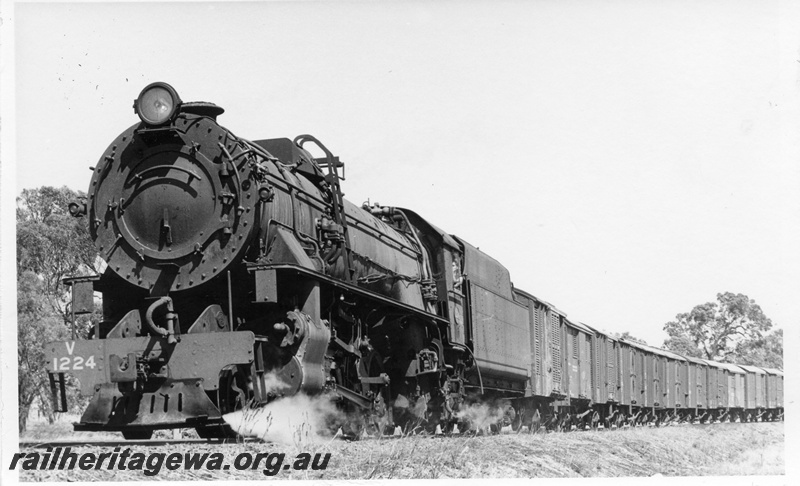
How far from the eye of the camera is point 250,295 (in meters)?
10.1

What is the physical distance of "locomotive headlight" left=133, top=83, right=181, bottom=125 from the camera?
9.93 meters

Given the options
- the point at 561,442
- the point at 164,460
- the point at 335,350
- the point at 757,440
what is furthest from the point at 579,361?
the point at 164,460

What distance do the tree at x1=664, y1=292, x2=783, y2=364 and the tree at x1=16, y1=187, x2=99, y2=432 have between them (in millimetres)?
24578

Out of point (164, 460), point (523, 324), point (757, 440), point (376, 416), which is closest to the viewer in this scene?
point (164, 460)

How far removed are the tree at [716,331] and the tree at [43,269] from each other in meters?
24.6

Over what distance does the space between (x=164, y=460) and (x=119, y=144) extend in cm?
402

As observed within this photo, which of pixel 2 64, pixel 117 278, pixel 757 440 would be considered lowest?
pixel 757 440

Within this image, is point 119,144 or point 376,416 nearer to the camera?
point 119,144

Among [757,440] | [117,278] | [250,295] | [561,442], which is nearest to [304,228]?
[250,295]

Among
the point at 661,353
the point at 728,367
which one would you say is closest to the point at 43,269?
the point at 661,353

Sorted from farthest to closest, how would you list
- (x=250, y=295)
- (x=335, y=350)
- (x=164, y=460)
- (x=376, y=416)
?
(x=376, y=416) → (x=335, y=350) → (x=250, y=295) → (x=164, y=460)

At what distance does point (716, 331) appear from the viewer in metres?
44.1

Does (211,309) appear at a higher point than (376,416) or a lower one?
higher

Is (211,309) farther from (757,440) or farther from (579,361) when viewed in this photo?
(757,440)
